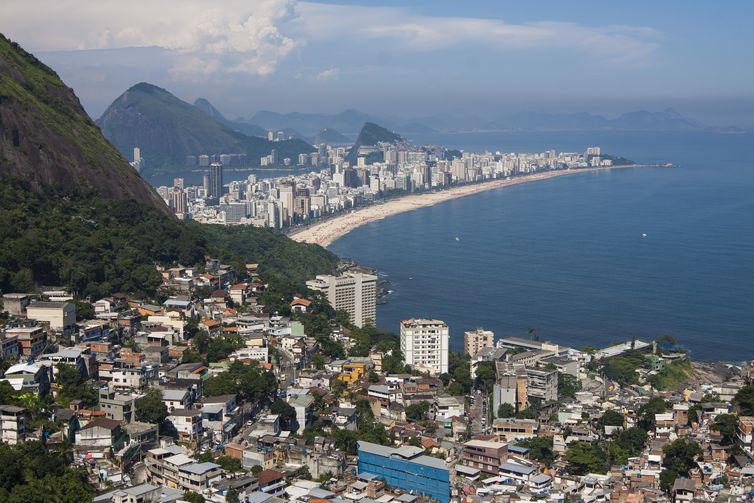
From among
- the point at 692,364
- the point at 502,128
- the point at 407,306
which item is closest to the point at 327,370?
the point at 692,364

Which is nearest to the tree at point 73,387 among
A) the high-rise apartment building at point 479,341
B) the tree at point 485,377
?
the tree at point 485,377

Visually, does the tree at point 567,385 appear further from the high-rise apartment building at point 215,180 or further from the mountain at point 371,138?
the mountain at point 371,138

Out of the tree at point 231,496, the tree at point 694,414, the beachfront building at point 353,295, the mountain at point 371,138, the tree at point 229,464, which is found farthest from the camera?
the mountain at point 371,138

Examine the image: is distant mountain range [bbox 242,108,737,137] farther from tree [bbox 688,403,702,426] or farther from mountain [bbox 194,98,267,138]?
tree [bbox 688,403,702,426]

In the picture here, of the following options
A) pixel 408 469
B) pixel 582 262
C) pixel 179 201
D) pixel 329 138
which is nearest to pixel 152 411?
pixel 408 469

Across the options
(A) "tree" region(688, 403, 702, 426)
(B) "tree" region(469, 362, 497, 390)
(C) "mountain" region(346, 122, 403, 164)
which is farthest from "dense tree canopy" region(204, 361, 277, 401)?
(C) "mountain" region(346, 122, 403, 164)

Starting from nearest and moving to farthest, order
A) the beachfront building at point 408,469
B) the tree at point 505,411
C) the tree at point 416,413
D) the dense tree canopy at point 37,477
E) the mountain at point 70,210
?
1. the dense tree canopy at point 37,477
2. the beachfront building at point 408,469
3. the tree at point 416,413
4. the tree at point 505,411
5. the mountain at point 70,210
